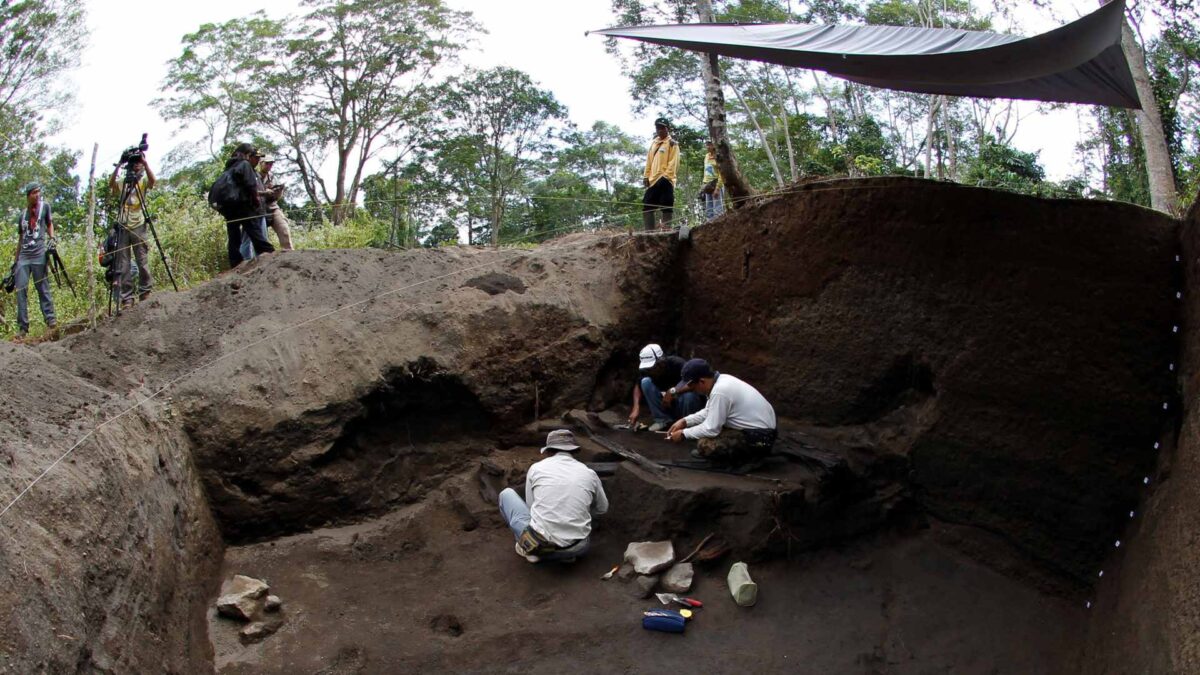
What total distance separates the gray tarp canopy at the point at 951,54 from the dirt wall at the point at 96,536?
464cm

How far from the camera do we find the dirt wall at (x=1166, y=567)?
4.58 m

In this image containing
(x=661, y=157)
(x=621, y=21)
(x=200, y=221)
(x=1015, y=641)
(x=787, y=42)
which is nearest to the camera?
(x=1015, y=641)

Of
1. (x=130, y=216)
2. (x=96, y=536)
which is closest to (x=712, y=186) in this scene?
(x=130, y=216)

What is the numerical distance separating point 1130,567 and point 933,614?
1.34 meters

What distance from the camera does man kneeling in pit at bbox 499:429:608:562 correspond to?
6.66 meters

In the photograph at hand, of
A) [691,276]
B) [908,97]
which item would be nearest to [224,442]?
[691,276]

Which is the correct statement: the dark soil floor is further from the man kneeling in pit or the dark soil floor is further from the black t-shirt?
the black t-shirt

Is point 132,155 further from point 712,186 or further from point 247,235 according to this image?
point 712,186

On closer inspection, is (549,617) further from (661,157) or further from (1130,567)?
(661,157)

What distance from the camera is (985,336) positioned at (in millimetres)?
6688

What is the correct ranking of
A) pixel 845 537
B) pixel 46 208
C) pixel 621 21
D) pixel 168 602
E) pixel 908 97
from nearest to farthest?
pixel 168 602
pixel 845 537
pixel 46 208
pixel 621 21
pixel 908 97

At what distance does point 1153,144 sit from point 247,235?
440 inches

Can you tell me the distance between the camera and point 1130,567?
5.68 meters

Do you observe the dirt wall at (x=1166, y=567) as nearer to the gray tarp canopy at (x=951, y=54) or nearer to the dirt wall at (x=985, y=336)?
the dirt wall at (x=985, y=336)
